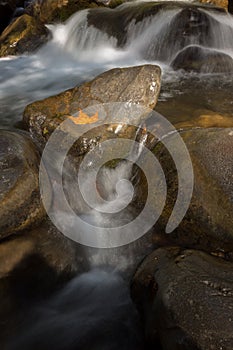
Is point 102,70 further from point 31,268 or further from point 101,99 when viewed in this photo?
point 31,268

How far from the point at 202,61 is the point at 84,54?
4185 mm

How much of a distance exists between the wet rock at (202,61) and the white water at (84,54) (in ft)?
0.96

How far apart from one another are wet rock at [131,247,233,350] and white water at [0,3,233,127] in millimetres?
4942

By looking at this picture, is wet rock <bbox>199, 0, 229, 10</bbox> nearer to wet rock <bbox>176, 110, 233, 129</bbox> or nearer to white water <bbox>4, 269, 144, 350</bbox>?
wet rock <bbox>176, 110, 233, 129</bbox>

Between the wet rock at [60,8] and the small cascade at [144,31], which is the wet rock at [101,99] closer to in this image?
the small cascade at [144,31]

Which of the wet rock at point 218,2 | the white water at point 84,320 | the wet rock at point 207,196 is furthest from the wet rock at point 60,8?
the white water at point 84,320

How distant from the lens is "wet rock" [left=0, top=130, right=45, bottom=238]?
378 cm

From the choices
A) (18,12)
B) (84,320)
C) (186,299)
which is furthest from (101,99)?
(18,12)

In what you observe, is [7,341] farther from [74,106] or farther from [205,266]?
[74,106]

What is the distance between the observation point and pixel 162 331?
2.74m

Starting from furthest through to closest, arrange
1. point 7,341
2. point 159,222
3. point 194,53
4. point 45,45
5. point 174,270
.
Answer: point 45,45, point 194,53, point 159,222, point 7,341, point 174,270

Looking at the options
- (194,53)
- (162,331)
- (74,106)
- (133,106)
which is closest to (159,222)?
(162,331)

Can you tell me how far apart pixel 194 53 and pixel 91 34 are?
3986 mm

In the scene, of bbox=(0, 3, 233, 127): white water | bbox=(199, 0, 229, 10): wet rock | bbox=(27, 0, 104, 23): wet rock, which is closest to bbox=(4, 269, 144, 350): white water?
bbox=(0, 3, 233, 127): white water
